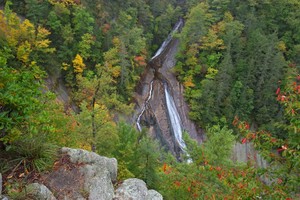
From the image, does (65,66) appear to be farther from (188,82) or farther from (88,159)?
(88,159)

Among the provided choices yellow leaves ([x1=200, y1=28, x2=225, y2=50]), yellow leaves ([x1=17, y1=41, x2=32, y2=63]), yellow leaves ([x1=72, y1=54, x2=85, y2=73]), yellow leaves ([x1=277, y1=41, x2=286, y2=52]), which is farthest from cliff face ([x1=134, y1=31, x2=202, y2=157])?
yellow leaves ([x1=277, y1=41, x2=286, y2=52])

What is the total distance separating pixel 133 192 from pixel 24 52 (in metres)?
19.6

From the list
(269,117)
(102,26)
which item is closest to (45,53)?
(102,26)

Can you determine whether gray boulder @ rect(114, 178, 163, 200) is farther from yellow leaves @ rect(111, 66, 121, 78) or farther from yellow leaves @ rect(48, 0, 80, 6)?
yellow leaves @ rect(48, 0, 80, 6)

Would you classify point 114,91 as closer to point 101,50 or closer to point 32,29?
point 101,50

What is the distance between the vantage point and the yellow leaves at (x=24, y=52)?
76.5 ft

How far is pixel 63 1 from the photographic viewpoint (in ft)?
97.5

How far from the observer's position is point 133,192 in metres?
8.00

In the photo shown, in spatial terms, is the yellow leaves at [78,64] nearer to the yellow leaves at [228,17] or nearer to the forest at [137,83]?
the forest at [137,83]

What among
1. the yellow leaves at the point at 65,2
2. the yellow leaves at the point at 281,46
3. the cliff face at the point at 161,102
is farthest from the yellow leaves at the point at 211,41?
the yellow leaves at the point at 65,2

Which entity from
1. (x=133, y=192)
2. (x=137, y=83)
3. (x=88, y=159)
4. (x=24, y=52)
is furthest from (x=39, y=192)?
(x=137, y=83)

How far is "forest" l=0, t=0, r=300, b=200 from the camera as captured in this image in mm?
6246

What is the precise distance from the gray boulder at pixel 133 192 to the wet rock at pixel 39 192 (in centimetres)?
183

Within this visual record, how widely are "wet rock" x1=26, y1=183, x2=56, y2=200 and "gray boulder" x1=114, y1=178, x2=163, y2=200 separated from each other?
6.01 feet
